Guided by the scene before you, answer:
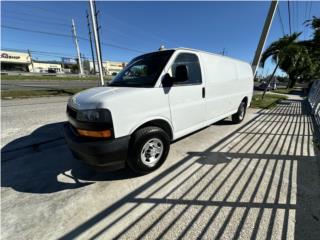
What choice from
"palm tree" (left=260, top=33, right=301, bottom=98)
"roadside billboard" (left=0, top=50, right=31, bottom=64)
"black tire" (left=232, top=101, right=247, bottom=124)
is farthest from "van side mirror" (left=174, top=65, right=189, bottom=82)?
"roadside billboard" (left=0, top=50, right=31, bottom=64)

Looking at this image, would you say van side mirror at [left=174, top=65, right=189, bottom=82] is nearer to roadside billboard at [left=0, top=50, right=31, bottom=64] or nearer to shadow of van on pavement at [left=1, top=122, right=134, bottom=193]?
shadow of van on pavement at [left=1, top=122, right=134, bottom=193]

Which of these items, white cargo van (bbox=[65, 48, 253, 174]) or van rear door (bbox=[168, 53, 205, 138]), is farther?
van rear door (bbox=[168, 53, 205, 138])

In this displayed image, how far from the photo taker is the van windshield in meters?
3.04

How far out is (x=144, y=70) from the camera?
3359 millimetres

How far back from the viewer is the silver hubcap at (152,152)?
296cm

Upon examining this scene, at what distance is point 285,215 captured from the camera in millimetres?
2156

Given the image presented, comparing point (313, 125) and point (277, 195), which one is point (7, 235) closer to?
point (277, 195)

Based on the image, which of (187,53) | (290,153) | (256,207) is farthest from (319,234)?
(187,53)

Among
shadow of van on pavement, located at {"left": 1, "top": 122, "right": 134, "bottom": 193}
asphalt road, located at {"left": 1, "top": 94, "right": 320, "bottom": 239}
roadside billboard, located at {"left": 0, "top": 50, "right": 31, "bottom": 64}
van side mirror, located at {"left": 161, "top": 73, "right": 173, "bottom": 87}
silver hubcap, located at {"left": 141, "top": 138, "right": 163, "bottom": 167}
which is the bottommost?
asphalt road, located at {"left": 1, "top": 94, "right": 320, "bottom": 239}

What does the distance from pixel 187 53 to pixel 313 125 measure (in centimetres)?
613

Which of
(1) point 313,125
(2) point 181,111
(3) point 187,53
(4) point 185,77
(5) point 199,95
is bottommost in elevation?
(1) point 313,125

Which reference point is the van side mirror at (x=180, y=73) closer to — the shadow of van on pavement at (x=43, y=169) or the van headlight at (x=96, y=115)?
the van headlight at (x=96, y=115)

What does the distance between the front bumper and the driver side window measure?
1.59 meters

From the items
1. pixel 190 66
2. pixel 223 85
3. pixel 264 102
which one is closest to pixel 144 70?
pixel 190 66
